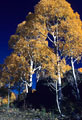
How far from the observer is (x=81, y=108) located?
6.55m

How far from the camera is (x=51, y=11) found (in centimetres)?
874

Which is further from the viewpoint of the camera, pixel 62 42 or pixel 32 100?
pixel 32 100

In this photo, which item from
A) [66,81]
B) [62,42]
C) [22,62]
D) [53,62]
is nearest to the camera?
[53,62]

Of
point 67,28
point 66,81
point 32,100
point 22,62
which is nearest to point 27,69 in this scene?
point 22,62

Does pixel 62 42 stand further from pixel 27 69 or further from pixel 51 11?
pixel 27 69

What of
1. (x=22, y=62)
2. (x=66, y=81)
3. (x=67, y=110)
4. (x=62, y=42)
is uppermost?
(x=62, y=42)

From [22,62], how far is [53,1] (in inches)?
226

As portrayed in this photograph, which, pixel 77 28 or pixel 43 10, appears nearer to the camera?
pixel 77 28

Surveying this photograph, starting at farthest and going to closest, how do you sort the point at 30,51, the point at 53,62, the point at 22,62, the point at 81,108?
1. the point at 30,51
2. the point at 22,62
3. the point at 53,62
4. the point at 81,108

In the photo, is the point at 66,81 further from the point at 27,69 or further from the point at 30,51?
the point at 30,51

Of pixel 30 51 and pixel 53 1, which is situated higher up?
pixel 53 1

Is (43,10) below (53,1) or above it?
below

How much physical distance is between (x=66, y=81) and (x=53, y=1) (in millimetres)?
6623

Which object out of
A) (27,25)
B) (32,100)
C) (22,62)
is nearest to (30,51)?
(22,62)
